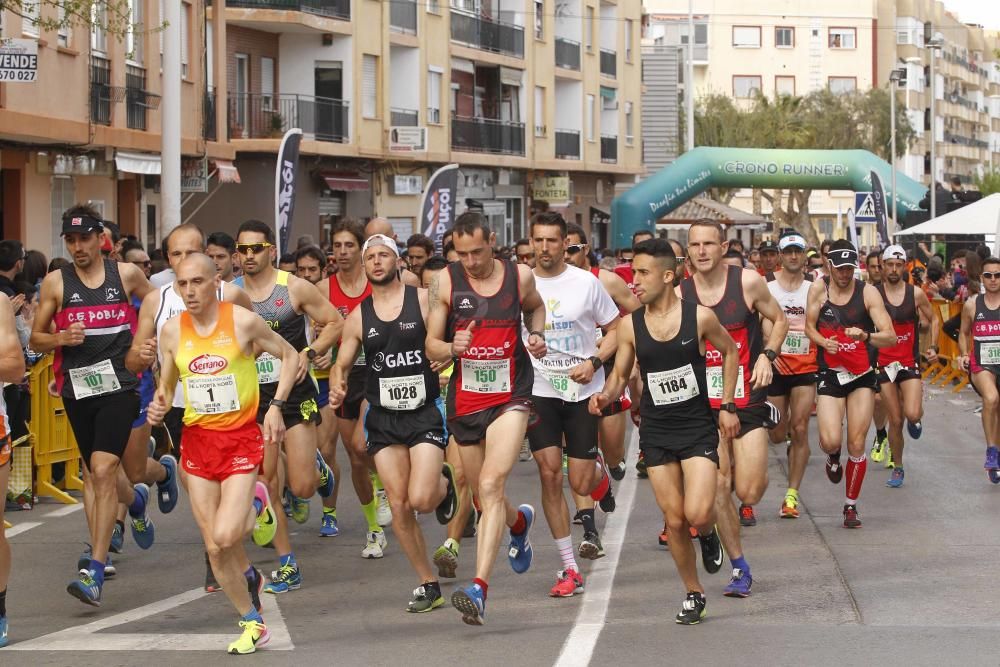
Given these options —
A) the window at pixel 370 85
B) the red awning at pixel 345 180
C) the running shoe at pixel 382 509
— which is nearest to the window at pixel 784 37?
the window at pixel 370 85

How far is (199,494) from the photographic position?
7.91 metres


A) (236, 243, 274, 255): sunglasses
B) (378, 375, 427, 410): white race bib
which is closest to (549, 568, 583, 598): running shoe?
(378, 375, 427, 410): white race bib

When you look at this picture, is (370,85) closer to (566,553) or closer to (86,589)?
(566,553)

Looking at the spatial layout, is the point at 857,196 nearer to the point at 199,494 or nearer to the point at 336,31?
the point at 336,31

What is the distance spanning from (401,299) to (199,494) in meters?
1.70

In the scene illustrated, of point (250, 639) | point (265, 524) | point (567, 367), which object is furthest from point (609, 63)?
point (250, 639)

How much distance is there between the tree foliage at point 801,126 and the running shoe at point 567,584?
67.2 m

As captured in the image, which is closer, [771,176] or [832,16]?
[771,176]

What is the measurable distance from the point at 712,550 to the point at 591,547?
149 centimetres

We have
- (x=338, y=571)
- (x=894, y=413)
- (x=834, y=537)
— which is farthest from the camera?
(x=894, y=413)

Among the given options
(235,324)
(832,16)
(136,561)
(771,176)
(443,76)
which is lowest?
(136,561)

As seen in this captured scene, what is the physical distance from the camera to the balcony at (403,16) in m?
41.3

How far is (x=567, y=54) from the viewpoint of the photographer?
53.3 meters

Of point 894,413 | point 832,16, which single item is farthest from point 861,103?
point 894,413
